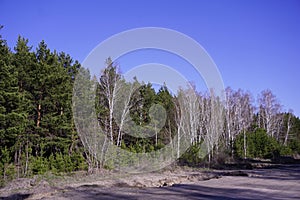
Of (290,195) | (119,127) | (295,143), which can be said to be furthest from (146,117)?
(295,143)

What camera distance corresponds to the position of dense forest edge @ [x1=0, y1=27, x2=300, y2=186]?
60.5 feet

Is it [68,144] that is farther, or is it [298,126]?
[298,126]

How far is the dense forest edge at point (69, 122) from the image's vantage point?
727 inches

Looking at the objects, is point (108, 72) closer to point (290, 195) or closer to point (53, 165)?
point (53, 165)

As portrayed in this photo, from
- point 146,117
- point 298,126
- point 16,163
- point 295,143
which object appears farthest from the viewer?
point 298,126

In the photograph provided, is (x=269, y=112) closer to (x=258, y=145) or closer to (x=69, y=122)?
(x=258, y=145)

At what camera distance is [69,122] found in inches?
888

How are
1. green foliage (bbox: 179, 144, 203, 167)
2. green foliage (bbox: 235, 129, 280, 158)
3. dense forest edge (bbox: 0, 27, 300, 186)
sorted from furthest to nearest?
green foliage (bbox: 235, 129, 280, 158), green foliage (bbox: 179, 144, 203, 167), dense forest edge (bbox: 0, 27, 300, 186)

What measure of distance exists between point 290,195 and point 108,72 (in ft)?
52.2

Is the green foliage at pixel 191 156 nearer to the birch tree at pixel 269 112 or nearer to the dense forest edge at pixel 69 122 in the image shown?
the dense forest edge at pixel 69 122

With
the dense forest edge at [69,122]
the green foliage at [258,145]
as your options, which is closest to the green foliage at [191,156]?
the dense forest edge at [69,122]

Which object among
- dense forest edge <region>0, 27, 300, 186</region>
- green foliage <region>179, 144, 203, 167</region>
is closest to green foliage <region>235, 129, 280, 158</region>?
dense forest edge <region>0, 27, 300, 186</region>

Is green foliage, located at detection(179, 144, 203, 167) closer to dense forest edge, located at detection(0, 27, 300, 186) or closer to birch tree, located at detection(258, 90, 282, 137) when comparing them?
dense forest edge, located at detection(0, 27, 300, 186)

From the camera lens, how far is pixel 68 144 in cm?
2225
